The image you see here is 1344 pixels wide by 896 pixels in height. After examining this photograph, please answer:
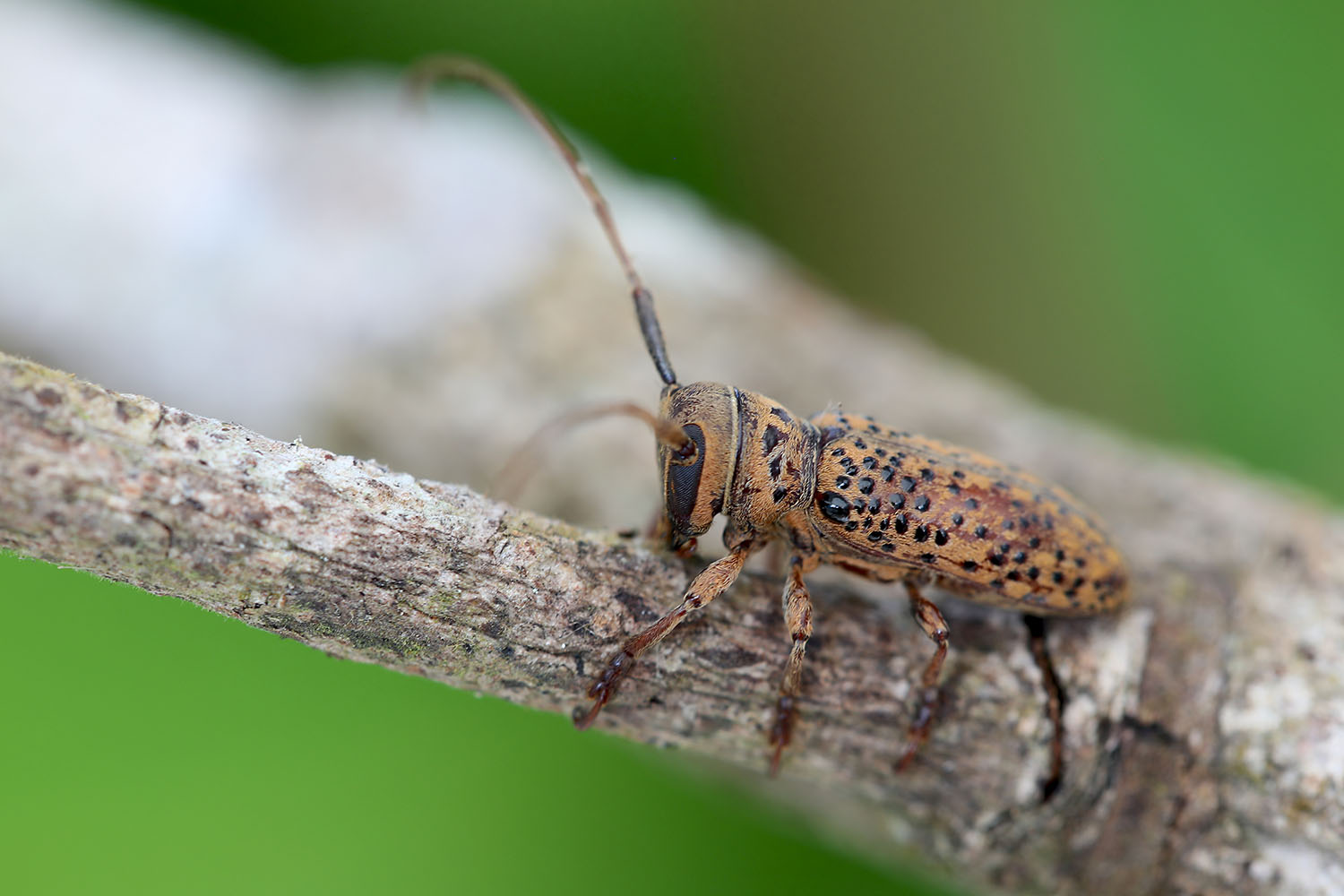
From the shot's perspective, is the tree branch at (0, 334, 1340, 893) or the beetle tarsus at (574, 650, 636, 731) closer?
the tree branch at (0, 334, 1340, 893)

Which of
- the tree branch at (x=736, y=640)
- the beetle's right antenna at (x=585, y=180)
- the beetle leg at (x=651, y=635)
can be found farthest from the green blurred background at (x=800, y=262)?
the beetle's right antenna at (x=585, y=180)

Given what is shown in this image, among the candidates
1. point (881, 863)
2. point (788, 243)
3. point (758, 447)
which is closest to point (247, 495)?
point (758, 447)

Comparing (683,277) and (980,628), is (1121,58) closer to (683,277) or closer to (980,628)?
(683,277)

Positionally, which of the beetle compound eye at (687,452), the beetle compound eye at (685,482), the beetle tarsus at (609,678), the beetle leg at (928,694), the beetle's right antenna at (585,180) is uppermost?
the beetle's right antenna at (585,180)

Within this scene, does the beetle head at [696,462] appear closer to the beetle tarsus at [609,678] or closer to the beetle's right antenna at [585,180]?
the beetle's right antenna at [585,180]

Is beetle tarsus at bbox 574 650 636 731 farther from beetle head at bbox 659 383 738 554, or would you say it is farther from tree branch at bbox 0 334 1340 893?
beetle head at bbox 659 383 738 554

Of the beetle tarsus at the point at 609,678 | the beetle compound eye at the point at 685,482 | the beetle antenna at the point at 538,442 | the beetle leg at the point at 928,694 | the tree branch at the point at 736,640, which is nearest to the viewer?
the tree branch at the point at 736,640

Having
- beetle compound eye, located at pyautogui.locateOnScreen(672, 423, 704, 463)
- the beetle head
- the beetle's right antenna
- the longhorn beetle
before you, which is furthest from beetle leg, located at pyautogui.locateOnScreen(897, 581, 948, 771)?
the beetle's right antenna

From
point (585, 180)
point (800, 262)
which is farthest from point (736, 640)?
point (800, 262)
